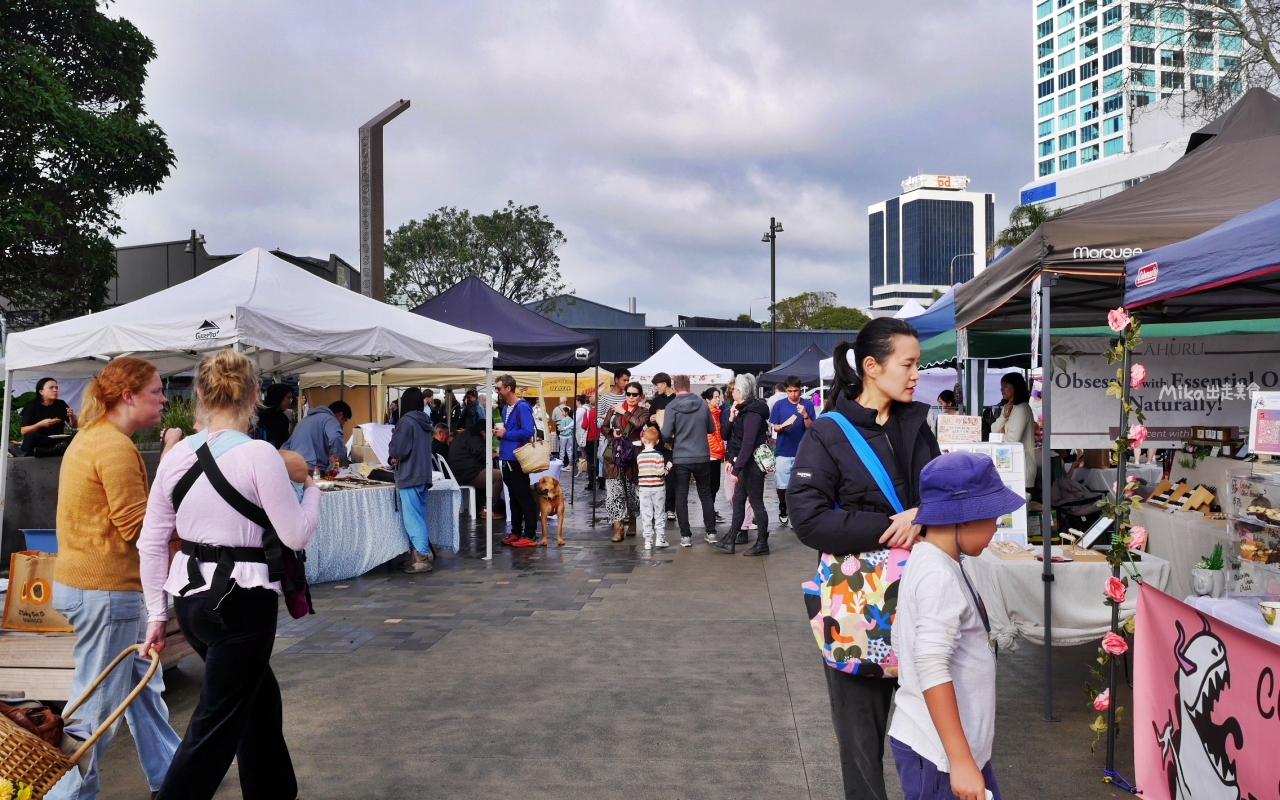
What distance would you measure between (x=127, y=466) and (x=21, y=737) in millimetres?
1208

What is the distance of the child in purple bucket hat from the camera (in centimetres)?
219

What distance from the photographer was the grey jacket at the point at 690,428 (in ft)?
35.4

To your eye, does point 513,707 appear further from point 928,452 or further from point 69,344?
point 69,344

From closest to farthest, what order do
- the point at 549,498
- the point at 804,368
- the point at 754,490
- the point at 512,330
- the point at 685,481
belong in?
the point at 754,490 → the point at 685,481 → the point at 549,498 → the point at 512,330 → the point at 804,368

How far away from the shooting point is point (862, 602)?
279 cm

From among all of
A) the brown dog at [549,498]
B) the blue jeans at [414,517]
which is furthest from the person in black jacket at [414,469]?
the brown dog at [549,498]

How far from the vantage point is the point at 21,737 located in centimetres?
267

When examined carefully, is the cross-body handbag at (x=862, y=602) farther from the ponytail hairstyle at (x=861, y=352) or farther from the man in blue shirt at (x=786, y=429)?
the man in blue shirt at (x=786, y=429)

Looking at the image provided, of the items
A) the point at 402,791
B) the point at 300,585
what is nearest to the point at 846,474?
the point at 300,585

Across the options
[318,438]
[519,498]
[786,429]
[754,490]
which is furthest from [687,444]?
[318,438]

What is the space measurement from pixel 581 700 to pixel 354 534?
4.74 m

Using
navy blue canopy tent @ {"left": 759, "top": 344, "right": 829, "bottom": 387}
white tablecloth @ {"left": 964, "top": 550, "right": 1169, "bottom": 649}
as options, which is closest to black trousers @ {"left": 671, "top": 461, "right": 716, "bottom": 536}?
white tablecloth @ {"left": 964, "top": 550, "right": 1169, "bottom": 649}

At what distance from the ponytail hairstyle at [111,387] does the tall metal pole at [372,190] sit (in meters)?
9.69

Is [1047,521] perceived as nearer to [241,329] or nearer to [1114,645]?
[1114,645]
